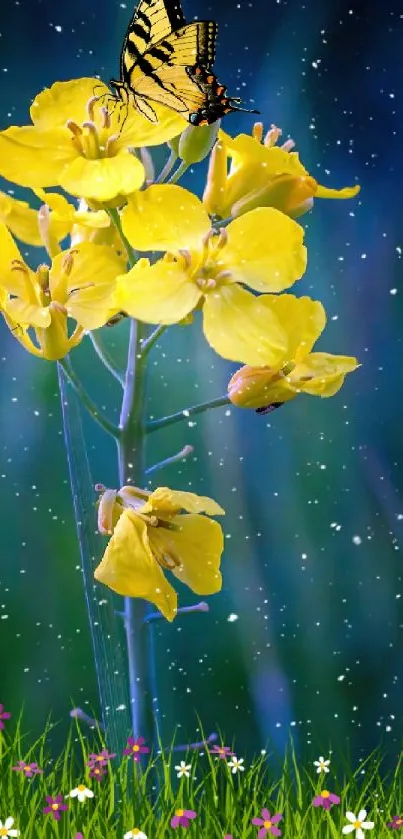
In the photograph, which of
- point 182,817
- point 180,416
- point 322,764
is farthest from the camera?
point 322,764

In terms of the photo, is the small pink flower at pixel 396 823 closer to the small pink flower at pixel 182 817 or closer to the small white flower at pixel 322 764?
the small white flower at pixel 322 764

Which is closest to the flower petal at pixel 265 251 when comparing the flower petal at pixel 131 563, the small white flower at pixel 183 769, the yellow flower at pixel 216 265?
the yellow flower at pixel 216 265

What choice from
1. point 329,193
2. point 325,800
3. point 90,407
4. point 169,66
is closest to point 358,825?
point 325,800

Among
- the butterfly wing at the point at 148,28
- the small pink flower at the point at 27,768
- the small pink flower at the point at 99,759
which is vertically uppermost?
the butterfly wing at the point at 148,28

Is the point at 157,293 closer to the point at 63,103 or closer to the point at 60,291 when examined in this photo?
the point at 60,291

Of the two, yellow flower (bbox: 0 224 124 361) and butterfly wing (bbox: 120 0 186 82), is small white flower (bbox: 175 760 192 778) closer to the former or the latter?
yellow flower (bbox: 0 224 124 361)

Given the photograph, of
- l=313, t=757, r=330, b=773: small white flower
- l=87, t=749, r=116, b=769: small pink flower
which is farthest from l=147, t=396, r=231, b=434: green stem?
l=313, t=757, r=330, b=773: small white flower
